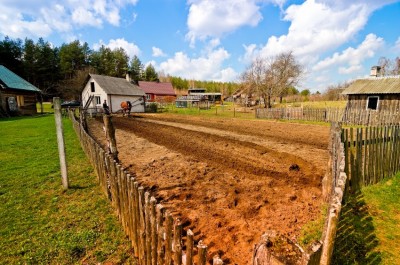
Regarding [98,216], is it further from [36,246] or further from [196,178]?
[196,178]

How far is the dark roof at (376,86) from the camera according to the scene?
19.9 metres

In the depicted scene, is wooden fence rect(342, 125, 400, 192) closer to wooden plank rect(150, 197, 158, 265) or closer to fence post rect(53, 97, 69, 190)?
wooden plank rect(150, 197, 158, 265)

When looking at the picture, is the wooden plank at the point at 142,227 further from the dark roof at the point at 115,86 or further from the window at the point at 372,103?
the dark roof at the point at 115,86

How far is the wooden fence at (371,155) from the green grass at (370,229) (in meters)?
0.39

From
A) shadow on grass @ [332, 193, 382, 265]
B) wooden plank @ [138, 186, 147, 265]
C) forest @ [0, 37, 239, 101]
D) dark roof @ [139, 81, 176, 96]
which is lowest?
shadow on grass @ [332, 193, 382, 265]

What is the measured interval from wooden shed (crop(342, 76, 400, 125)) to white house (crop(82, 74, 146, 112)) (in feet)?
102

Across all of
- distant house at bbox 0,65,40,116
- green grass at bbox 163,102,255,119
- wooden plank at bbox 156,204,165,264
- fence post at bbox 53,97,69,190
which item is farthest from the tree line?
wooden plank at bbox 156,204,165,264

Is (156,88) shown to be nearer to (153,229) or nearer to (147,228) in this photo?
(147,228)

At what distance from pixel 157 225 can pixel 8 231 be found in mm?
3461

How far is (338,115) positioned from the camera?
20531 mm

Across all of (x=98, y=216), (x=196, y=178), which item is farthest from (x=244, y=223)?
(x=98, y=216)

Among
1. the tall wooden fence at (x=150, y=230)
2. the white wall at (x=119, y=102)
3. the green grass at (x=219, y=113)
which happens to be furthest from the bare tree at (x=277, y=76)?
the tall wooden fence at (x=150, y=230)

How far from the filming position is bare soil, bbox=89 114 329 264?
3932 mm

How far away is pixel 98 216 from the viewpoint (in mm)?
4508
